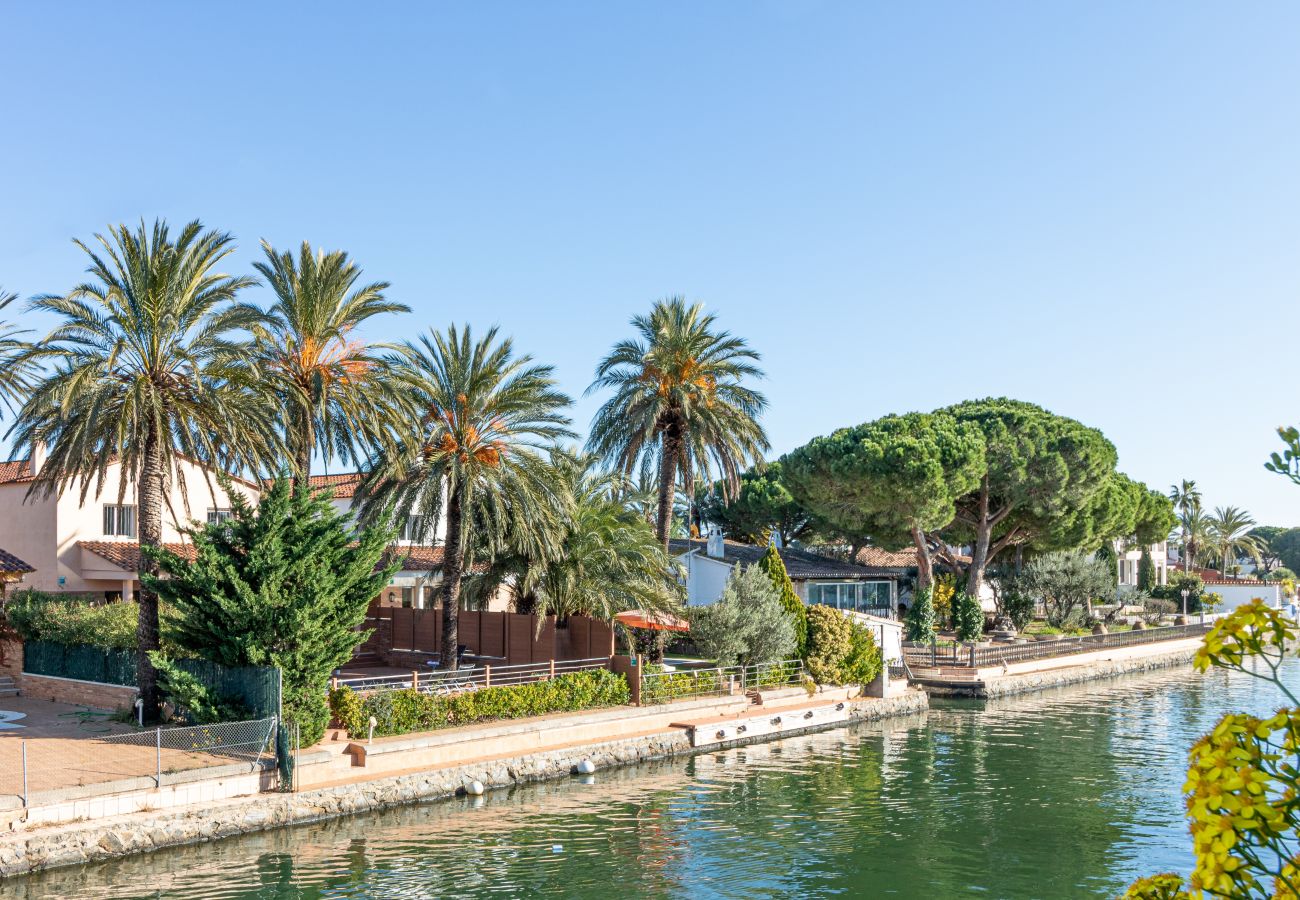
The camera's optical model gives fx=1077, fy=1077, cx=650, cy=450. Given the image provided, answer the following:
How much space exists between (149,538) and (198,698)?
5.06 meters

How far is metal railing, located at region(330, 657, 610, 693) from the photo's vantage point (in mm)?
29328

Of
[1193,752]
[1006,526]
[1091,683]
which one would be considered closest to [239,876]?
[1193,752]

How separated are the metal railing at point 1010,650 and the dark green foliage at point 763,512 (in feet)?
85.5

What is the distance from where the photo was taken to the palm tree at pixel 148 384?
27.6 metres

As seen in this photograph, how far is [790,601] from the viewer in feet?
139

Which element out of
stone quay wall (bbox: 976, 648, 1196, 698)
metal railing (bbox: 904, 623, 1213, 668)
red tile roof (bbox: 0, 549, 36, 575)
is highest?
red tile roof (bbox: 0, 549, 36, 575)

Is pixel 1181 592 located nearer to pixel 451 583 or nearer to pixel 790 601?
pixel 790 601

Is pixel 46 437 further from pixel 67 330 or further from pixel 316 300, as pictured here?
pixel 316 300

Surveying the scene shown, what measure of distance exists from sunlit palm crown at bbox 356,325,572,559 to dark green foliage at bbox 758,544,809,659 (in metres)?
11.8

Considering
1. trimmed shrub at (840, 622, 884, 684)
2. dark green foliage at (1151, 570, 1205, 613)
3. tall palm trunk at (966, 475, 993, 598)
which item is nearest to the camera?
trimmed shrub at (840, 622, 884, 684)

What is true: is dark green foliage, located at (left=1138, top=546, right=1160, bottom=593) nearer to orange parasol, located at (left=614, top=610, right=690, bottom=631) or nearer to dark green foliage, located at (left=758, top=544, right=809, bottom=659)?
dark green foliage, located at (left=758, top=544, right=809, bottom=659)

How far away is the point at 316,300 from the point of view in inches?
1251

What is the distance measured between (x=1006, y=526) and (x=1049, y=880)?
50689mm

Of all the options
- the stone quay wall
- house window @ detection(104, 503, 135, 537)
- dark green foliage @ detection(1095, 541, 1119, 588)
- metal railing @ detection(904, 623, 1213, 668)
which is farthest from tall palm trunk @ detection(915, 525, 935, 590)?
house window @ detection(104, 503, 135, 537)
